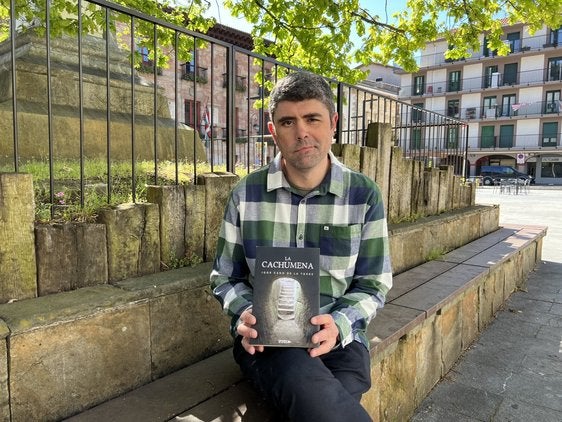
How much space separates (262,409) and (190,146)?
14.0 ft

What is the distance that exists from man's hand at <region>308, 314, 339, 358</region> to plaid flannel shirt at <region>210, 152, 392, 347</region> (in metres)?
0.25

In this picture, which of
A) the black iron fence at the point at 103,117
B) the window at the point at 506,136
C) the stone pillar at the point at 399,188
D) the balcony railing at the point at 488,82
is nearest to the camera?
the black iron fence at the point at 103,117

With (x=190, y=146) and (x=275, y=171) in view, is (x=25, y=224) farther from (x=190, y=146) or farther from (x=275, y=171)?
(x=190, y=146)

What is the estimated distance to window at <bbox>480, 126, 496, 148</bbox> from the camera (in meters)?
43.2

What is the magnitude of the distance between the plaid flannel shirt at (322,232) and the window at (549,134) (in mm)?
45925

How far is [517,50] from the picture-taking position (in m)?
41.1

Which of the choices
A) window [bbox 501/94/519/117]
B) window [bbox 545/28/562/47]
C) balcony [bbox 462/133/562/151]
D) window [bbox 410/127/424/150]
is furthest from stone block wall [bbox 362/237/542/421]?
window [bbox 545/28/562/47]

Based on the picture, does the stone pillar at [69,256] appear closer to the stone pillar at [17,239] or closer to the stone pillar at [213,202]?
the stone pillar at [17,239]

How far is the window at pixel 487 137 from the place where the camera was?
142ft

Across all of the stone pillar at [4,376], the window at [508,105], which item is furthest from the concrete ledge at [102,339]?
the window at [508,105]

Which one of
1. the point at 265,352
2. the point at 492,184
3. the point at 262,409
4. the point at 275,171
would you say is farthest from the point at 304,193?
the point at 492,184

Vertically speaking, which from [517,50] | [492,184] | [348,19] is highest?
[517,50]

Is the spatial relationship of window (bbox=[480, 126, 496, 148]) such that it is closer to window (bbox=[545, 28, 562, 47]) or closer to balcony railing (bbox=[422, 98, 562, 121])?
balcony railing (bbox=[422, 98, 562, 121])

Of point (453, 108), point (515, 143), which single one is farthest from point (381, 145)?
point (453, 108)
